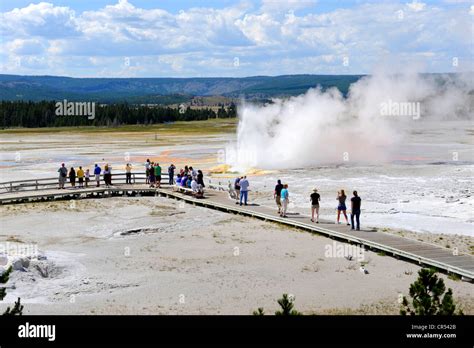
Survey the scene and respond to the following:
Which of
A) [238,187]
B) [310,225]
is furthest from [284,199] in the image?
[238,187]

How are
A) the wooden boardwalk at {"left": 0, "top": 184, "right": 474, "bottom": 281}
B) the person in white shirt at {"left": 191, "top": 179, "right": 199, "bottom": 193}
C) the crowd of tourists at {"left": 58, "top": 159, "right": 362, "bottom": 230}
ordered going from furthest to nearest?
1. the person in white shirt at {"left": 191, "top": 179, "right": 199, "bottom": 193}
2. the crowd of tourists at {"left": 58, "top": 159, "right": 362, "bottom": 230}
3. the wooden boardwalk at {"left": 0, "top": 184, "right": 474, "bottom": 281}

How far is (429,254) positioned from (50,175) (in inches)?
1170

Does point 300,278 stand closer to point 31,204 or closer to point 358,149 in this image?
point 31,204

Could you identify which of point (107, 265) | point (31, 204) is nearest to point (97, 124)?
point (31, 204)

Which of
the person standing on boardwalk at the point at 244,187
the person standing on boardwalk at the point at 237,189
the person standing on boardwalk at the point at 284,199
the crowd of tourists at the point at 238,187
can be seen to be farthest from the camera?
the person standing on boardwalk at the point at 237,189

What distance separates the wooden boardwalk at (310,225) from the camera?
1895cm

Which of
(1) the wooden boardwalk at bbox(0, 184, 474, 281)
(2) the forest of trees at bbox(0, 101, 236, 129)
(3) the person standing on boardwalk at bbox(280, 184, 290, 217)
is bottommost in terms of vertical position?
(1) the wooden boardwalk at bbox(0, 184, 474, 281)

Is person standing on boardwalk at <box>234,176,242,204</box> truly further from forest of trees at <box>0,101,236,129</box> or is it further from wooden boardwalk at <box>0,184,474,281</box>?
forest of trees at <box>0,101,236,129</box>

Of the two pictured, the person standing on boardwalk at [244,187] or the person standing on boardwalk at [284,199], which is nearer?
the person standing on boardwalk at [284,199]

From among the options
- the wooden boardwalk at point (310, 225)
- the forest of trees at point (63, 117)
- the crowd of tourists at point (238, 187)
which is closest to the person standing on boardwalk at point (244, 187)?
the crowd of tourists at point (238, 187)

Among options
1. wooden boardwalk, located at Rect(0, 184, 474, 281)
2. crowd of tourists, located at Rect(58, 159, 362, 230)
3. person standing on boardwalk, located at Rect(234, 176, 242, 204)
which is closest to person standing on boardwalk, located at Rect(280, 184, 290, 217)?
crowd of tourists, located at Rect(58, 159, 362, 230)

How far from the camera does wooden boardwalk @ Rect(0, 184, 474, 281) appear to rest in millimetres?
18953

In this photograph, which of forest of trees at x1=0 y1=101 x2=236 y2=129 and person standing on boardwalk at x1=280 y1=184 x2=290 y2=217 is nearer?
person standing on boardwalk at x1=280 y1=184 x2=290 y2=217

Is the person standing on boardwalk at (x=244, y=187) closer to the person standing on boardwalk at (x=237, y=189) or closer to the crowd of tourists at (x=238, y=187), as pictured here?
the crowd of tourists at (x=238, y=187)
